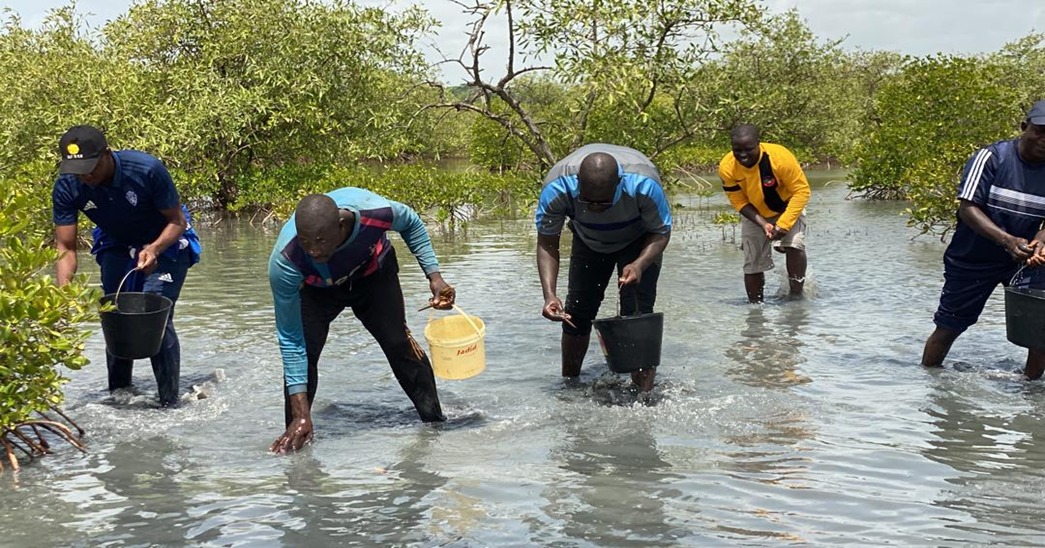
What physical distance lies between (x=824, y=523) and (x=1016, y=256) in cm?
275

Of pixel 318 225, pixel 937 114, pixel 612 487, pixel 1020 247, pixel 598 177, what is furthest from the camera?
pixel 937 114

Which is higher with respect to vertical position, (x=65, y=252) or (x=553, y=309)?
(x=65, y=252)

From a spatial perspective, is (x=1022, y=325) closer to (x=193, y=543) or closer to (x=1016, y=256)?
(x=1016, y=256)

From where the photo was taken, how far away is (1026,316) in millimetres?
6191

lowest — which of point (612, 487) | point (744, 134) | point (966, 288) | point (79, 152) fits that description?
point (612, 487)

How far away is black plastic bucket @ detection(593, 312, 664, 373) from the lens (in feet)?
19.5

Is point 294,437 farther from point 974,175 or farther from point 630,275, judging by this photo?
point 974,175

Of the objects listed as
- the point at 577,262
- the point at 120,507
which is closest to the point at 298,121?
the point at 577,262

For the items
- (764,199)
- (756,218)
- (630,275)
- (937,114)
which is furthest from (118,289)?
(937,114)

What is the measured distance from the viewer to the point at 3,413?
202 inches

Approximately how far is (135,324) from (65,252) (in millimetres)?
653

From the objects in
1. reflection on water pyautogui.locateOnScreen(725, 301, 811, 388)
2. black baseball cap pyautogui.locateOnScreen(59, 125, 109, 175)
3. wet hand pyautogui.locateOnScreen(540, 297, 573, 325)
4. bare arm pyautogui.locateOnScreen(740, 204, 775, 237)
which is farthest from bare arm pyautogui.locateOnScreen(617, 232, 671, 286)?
bare arm pyautogui.locateOnScreen(740, 204, 775, 237)

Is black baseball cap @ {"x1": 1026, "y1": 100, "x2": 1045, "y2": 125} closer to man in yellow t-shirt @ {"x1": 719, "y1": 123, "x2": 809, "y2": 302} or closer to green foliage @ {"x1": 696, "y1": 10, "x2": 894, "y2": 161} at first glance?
man in yellow t-shirt @ {"x1": 719, "y1": 123, "x2": 809, "y2": 302}

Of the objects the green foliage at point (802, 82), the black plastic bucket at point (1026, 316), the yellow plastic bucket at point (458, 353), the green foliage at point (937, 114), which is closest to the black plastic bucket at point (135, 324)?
the yellow plastic bucket at point (458, 353)
